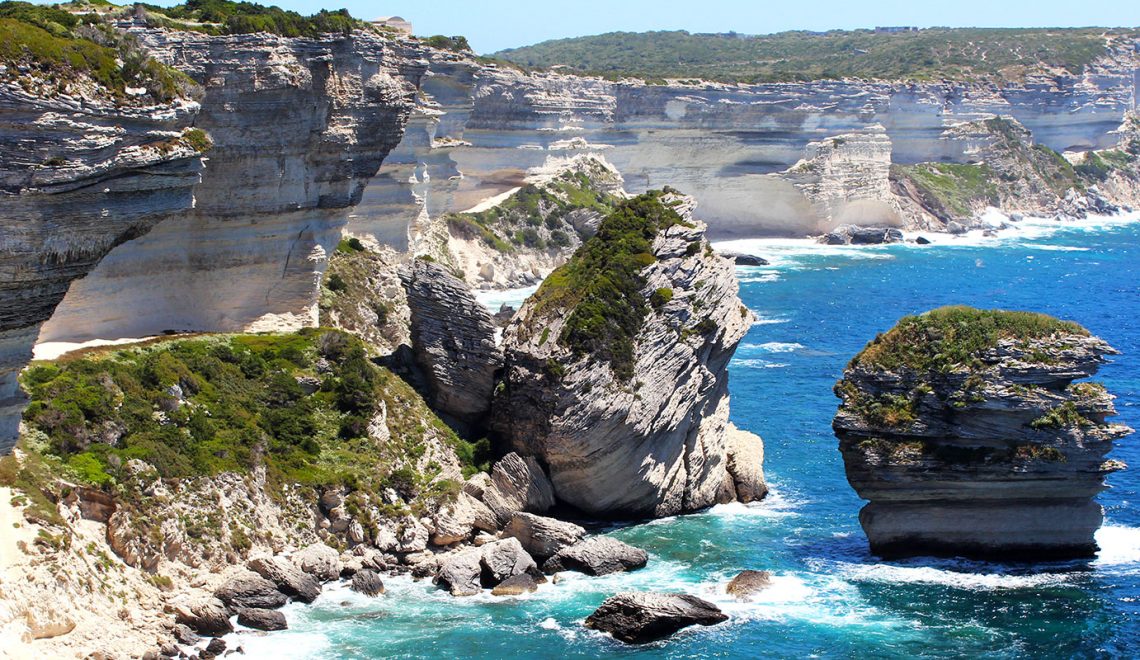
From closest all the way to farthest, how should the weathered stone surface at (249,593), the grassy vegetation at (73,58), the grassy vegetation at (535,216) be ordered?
the grassy vegetation at (73,58) → the weathered stone surface at (249,593) → the grassy vegetation at (535,216)

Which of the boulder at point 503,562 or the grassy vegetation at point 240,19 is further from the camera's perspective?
the grassy vegetation at point 240,19

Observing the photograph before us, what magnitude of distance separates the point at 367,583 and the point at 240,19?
21200 mm

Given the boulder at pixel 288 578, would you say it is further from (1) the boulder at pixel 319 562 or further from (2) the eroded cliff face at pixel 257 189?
(2) the eroded cliff face at pixel 257 189

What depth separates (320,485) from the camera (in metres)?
42.2

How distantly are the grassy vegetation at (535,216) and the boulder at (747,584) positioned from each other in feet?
193

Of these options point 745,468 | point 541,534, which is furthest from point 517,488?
point 745,468

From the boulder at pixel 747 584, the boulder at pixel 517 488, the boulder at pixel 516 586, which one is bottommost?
the boulder at pixel 516 586

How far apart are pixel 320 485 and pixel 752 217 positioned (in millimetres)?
95563

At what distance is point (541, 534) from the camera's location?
138 feet

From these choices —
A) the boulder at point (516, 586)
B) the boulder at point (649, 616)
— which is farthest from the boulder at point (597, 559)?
the boulder at point (649, 616)

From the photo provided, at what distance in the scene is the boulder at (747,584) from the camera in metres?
39.3

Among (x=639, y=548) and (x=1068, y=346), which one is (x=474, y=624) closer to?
(x=639, y=548)

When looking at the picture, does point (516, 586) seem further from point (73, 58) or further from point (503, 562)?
point (73, 58)

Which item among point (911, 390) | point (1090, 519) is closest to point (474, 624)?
point (911, 390)
